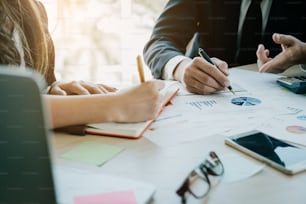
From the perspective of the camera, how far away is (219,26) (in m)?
1.51

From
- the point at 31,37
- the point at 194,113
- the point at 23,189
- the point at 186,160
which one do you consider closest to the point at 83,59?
the point at 31,37

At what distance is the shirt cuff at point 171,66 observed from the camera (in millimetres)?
1155

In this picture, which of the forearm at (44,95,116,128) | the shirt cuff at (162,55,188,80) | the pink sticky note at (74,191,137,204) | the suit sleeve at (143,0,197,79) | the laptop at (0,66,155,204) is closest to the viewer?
the laptop at (0,66,155,204)

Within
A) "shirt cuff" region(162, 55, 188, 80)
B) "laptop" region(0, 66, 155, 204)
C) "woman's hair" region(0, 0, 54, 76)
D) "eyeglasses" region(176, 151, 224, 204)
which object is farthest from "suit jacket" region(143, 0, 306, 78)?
"laptop" region(0, 66, 155, 204)

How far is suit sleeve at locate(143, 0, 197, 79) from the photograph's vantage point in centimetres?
138

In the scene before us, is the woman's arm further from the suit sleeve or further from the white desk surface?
the suit sleeve

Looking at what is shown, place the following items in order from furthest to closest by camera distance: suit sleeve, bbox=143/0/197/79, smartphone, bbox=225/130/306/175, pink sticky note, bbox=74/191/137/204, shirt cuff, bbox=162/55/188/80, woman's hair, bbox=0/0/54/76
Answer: suit sleeve, bbox=143/0/197/79
shirt cuff, bbox=162/55/188/80
woman's hair, bbox=0/0/54/76
smartphone, bbox=225/130/306/175
pink sticky note, bbox=74/191/137/204

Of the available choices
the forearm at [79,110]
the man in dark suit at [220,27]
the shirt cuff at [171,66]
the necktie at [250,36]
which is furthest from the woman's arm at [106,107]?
the necktie at [250,36]

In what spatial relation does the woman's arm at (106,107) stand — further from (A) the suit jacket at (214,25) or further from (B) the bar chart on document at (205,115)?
(A) the suit jacket at (214,25)

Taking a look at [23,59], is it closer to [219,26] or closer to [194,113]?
[194,113]

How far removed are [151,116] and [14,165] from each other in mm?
459

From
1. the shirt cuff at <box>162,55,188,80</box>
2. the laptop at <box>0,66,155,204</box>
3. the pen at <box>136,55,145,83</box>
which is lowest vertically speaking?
the shirt cuff at <box>162,55,188,80</box>

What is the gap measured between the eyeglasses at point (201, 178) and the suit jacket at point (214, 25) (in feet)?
2.53

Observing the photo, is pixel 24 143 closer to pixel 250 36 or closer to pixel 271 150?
pixel 271 150
